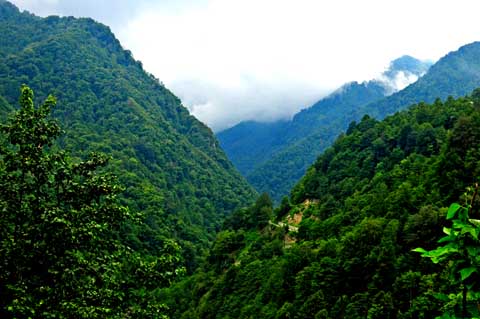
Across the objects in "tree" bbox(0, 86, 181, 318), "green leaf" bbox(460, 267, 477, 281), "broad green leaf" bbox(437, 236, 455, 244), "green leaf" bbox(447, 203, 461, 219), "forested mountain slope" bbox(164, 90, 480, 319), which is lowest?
"forested mountain slope" bbox(164, 90, 480, 319)

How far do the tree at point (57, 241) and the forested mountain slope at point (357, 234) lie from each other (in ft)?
31.6

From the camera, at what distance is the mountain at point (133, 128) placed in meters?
108

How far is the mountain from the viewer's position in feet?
353

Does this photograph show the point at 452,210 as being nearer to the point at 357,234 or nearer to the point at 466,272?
the point at 466,272

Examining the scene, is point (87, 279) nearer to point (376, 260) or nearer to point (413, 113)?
point (376, 260)

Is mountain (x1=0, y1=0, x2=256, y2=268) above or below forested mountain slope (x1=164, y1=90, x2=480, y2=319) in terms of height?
above

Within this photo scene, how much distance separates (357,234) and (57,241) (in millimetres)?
30252

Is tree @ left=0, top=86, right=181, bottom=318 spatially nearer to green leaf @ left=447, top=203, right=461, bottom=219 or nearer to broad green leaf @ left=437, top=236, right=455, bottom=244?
broad green leaf @ left=437, top=236, right=455, bottom=244

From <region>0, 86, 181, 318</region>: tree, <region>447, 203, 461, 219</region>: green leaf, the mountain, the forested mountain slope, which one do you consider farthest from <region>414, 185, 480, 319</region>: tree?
the mountain

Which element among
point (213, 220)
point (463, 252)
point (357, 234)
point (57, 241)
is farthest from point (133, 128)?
point (463, 252)

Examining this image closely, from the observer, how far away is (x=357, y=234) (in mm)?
37969

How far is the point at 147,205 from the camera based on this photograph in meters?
102

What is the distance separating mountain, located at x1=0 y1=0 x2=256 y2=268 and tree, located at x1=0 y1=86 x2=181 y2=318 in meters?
72.9

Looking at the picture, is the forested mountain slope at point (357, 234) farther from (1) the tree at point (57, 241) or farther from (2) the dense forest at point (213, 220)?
(1) the tree at point (57, 241)
